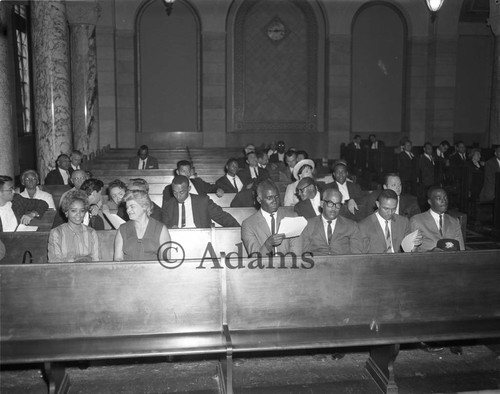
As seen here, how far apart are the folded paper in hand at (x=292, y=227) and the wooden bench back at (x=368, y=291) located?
63 centimetres

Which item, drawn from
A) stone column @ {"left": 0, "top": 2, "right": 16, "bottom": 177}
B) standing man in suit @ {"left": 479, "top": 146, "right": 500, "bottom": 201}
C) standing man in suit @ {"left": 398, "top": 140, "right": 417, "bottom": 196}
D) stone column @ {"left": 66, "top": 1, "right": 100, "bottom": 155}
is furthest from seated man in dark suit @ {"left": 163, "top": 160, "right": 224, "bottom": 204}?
stone column @ {"left": 66, "top": 1, "right": 100, "bottom": 155}

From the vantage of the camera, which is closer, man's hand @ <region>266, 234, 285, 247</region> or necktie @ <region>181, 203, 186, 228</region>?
man's hand @ <region>266, 234, 285, 247</region>

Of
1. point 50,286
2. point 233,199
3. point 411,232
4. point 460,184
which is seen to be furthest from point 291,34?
point 50,286

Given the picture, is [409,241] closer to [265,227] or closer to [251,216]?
[265,227]

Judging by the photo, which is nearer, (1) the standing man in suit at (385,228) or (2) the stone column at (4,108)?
(1) the standing man in suit at (385,228)

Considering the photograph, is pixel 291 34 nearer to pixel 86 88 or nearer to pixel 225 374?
pixel 86 88

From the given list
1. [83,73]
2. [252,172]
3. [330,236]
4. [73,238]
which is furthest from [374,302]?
[83,73]

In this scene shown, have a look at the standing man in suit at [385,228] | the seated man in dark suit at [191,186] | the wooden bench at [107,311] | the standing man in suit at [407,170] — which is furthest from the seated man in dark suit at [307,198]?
the standing man in suit at [407,170]

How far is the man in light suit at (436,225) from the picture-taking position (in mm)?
5738

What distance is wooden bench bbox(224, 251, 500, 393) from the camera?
4.51 meters

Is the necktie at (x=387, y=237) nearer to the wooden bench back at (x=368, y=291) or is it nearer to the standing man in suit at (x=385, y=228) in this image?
the standing man in suit at (x=385, y=228)

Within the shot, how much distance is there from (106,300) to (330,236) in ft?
7.21

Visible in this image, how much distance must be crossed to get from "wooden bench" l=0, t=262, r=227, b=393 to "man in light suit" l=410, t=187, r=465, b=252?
2.40 metres

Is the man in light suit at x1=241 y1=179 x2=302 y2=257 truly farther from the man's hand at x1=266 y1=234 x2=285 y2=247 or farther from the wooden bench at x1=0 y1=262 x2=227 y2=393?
the wooden bench at x1=0 y1=262 x2=227 y2=393
